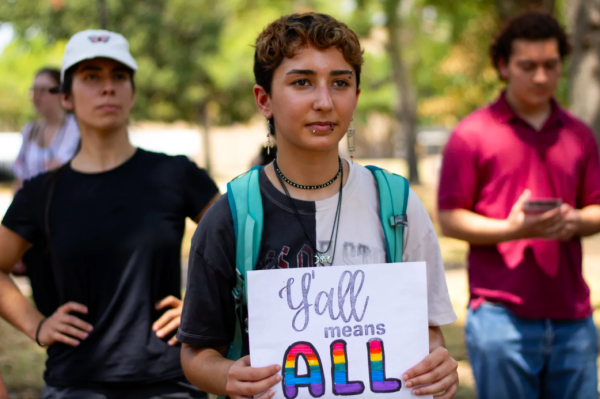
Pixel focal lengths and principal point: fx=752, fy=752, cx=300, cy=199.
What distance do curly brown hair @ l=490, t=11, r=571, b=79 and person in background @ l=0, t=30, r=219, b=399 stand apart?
5.78 ft

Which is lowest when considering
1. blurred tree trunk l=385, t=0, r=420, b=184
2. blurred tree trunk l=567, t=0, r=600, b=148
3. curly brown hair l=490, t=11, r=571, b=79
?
curly brown hair l=490, t=11, r=571, b=79

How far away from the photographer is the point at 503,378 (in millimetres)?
3650

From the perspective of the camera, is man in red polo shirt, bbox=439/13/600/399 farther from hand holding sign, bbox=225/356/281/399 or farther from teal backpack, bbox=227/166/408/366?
hand holding sign, bbox=225/356/281/399

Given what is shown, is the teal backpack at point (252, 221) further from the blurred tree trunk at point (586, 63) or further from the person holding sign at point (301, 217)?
the blurred tree trunk at point (586, 63)

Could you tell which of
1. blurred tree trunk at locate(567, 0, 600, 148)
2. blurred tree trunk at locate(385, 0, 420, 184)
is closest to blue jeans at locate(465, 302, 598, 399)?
blurred tree trunk at locate(567, 0, 600, 148)

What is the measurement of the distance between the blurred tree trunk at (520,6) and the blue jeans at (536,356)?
328 inches

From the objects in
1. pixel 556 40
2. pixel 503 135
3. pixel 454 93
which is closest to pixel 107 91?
pixel 503 135

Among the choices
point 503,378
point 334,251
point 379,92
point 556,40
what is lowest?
point 503,378

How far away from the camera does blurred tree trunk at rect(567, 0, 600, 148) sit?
897 cm

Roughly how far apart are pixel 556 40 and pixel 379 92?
3993 cm

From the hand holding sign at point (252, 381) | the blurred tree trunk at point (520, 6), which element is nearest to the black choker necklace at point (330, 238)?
the hand holding sign at point (252, 381)

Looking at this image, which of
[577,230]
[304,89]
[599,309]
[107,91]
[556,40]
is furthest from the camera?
[599,309]

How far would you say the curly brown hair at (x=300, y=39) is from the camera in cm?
226

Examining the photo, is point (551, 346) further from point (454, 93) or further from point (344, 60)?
point (454, 93)
